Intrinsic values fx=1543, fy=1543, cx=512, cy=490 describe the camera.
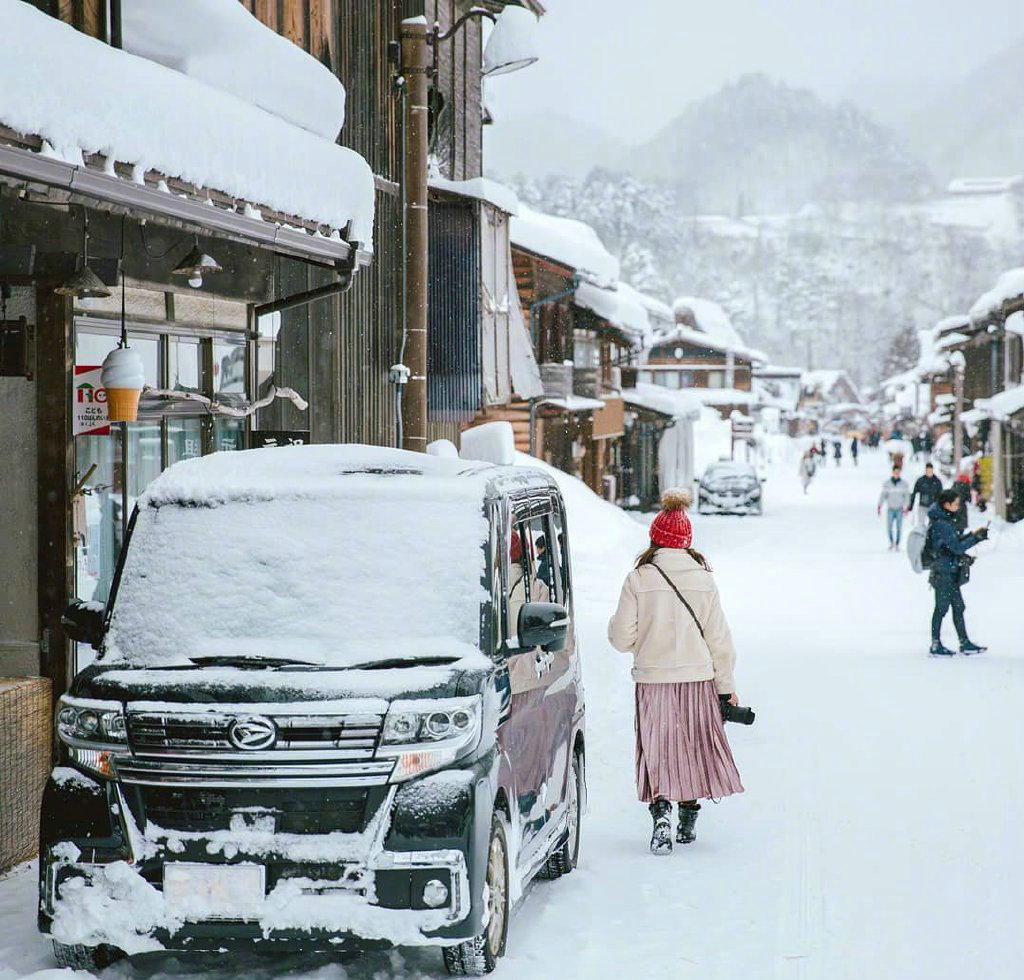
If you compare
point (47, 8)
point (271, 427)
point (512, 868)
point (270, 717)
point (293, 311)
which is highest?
point (47, 8)

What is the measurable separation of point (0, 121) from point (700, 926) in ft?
15.1

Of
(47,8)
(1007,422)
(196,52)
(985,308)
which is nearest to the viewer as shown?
(47,8)

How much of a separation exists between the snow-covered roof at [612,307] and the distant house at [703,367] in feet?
136

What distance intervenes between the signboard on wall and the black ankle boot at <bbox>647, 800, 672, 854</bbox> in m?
3.99

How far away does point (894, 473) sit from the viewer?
98.2 ft

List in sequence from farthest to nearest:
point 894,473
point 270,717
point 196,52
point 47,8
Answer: point 894,473, point 196,52, point 47,8, point 270,717

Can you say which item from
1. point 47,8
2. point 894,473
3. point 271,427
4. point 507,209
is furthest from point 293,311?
point 894,473

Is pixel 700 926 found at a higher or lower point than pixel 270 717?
lower

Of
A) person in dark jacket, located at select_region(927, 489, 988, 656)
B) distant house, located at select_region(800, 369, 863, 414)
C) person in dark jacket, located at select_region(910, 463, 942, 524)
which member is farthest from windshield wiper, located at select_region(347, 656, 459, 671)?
distant house, located at select_region(800, 369, 863, 414)

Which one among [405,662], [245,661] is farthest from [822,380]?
[245,661]

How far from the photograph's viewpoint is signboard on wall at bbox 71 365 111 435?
9.20 meters

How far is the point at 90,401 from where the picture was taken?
9.29m

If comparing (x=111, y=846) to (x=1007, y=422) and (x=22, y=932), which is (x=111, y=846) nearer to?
(x=22, y=932)

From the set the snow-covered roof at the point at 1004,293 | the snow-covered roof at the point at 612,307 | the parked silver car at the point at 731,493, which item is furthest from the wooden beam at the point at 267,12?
the parked silver car at the point at 731,493
